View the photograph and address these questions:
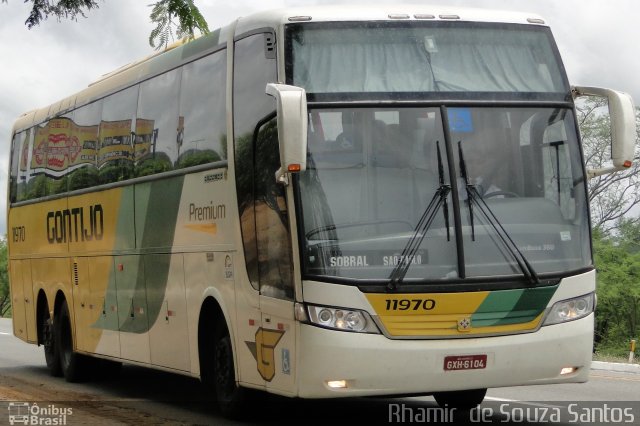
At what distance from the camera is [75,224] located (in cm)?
1806

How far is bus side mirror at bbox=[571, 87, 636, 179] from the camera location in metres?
10.9

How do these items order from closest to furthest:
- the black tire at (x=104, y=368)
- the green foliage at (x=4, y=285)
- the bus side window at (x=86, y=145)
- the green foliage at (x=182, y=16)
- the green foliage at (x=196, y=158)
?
the green foliage at (x=182, y=16)
the green foliage at (x=196, y=158)
the bus side window at (x=86, y=145)
the black tire at (x=104, y=368)
the green foliage at (x=4, y=285)

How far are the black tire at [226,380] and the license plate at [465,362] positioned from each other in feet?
8.51

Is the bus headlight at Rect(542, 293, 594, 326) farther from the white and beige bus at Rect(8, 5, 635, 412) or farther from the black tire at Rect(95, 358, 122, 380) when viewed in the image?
the black tire at Rect(95, 358, 122, 380)

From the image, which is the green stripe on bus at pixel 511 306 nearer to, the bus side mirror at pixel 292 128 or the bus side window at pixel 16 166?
the bus side mirror at pixel 292 128

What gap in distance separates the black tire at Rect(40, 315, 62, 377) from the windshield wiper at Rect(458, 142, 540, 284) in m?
10.4

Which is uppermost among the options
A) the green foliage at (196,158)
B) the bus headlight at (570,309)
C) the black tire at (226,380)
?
the green foliage at (196,158)

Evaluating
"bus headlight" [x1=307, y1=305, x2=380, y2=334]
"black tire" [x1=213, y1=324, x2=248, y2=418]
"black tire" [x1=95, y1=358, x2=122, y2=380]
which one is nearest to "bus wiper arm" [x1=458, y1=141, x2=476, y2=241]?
"bus headlight" [x1=307, y1=305, x2=380, y2=334]

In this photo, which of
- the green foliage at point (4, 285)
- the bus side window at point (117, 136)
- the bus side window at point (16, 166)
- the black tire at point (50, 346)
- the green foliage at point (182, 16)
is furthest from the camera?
the green foliage at point (4, 285)

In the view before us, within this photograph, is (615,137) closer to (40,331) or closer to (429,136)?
A: (429,136)

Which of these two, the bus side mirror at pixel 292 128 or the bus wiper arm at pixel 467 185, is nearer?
the bus side mirror at pixel 292 128

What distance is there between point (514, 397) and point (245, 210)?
4568 millimetres

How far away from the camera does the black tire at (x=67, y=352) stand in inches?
732

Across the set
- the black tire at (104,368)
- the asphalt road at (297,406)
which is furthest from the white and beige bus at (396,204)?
the black tire at (104,368)
